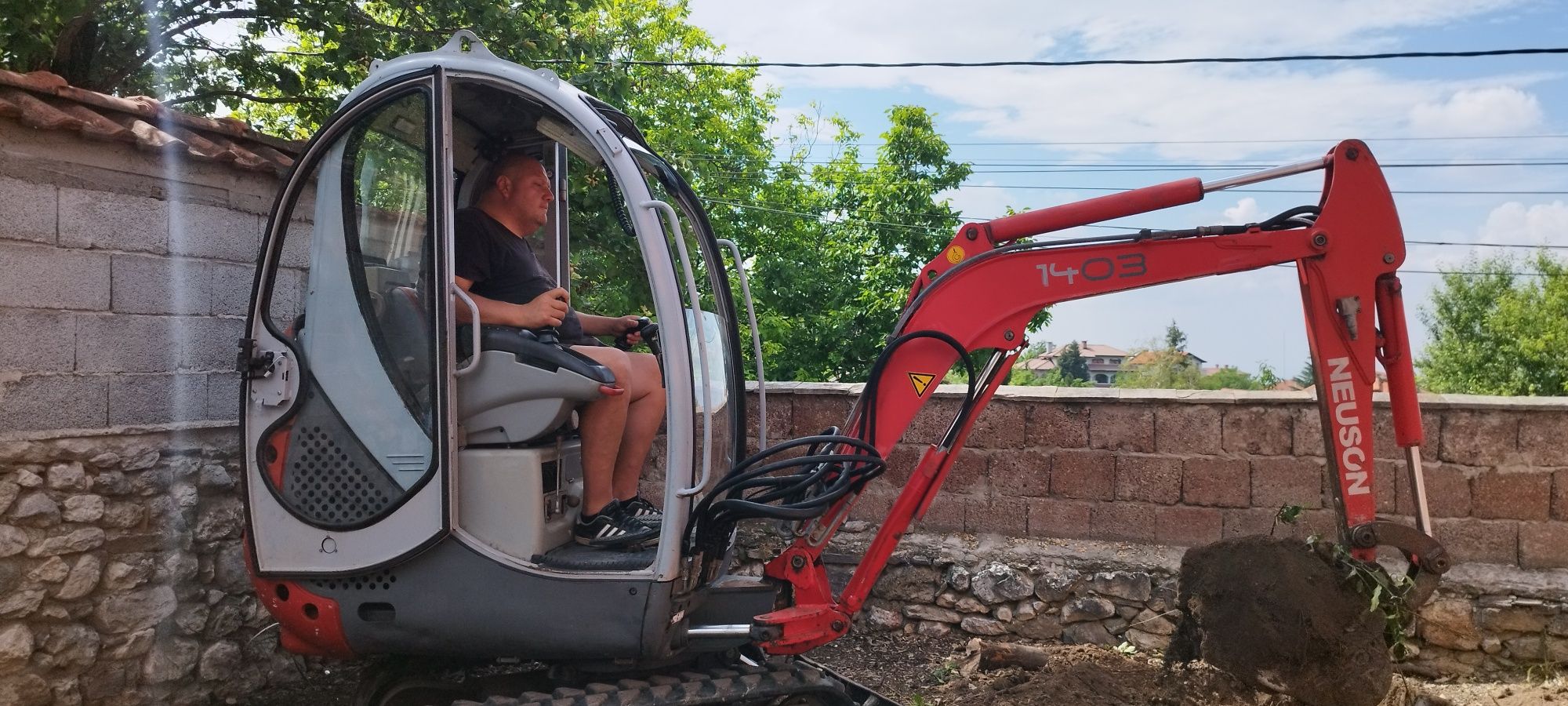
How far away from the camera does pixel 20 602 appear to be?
3686 mm

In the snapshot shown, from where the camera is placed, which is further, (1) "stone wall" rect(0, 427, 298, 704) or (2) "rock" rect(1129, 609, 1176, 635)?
(2) "rock" rect(1129, 609, 1176, 635)

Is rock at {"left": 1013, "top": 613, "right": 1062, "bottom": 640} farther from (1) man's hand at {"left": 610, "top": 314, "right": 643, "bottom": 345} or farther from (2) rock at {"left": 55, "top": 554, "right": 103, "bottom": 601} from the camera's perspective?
(2) rock at {"left": 55, "top": 554, "right": 103, "bottom": 601}

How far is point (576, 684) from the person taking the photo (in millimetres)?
3260

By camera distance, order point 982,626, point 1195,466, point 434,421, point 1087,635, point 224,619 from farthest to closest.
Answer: point 982,626
point 1087,635
point 1195,466
point 224,619
point 434,421

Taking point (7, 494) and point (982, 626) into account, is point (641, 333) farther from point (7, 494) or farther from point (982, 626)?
point (982, 626)

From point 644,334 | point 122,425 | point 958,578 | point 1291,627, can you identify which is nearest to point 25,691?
point 122,425

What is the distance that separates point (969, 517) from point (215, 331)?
3639mm

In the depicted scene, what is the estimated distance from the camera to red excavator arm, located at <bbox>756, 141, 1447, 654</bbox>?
124 inches

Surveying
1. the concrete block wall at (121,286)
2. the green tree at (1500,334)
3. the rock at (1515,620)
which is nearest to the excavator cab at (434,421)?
the concrete block wall at (121,286)

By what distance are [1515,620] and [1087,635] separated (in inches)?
72.2

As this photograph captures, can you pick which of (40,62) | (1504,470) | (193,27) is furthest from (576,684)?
(193,27)

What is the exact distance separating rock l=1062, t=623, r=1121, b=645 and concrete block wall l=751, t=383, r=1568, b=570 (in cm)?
43

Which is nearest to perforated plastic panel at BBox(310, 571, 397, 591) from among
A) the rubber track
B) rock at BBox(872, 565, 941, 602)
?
the rubber track

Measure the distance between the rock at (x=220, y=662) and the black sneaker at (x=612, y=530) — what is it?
204 centimetres
